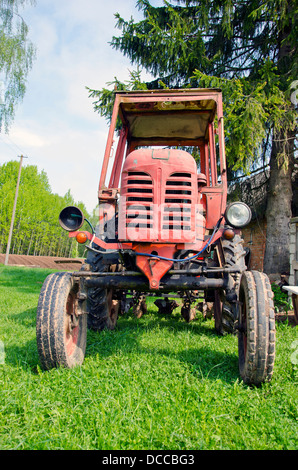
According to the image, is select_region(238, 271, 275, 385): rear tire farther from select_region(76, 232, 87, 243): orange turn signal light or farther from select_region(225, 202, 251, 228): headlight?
select_region(76, 232, 87, 243): orange turn signal light

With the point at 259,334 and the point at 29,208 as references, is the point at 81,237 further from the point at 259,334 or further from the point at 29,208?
the point at 29,208

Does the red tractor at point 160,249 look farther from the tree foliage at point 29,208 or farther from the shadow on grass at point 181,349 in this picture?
the tree foliage at point 29,208

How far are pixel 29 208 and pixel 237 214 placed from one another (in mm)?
38550

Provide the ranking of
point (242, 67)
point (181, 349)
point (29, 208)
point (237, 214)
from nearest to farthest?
point (237, 214)
point (181, 349)
point (242, 67)
point (29, 208)

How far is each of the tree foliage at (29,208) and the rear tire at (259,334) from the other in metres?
35.8

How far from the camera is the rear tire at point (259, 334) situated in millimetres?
2578

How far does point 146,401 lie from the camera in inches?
91.1

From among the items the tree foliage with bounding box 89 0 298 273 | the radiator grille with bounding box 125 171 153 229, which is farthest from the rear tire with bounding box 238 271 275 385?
the tree foliage with bounding box 89 0 298 273

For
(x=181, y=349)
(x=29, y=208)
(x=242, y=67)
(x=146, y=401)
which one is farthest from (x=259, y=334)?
(x=29, y=208)

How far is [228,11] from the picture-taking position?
25.7 feet

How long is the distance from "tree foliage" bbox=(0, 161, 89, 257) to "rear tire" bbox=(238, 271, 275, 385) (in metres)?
35.8

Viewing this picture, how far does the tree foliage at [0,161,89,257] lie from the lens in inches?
1438

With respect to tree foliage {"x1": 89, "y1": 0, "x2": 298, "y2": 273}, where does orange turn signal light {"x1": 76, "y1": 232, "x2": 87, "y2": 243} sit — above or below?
below
